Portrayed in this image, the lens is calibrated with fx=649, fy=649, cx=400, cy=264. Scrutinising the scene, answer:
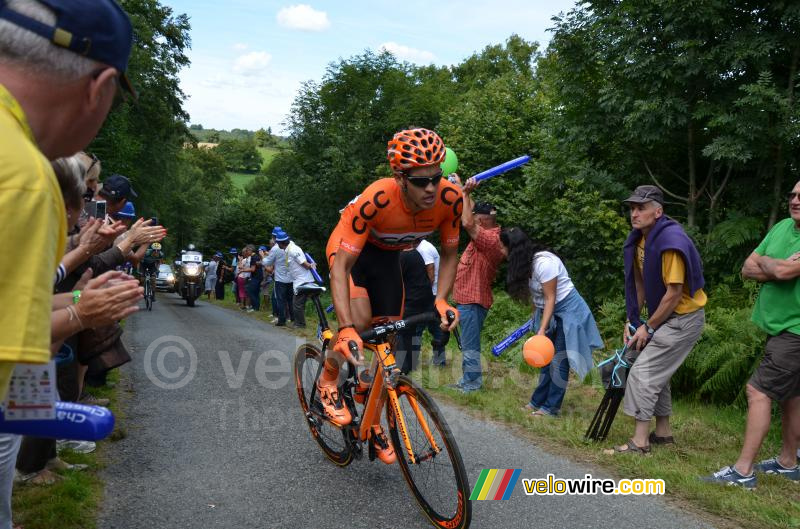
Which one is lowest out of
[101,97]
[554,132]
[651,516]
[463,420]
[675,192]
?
[463,420]

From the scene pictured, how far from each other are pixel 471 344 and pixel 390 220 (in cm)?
373

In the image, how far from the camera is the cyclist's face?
4.18 metres

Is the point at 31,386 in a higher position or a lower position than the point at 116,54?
lower

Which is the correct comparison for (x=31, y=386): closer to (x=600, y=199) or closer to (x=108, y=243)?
(x=108, y=243)

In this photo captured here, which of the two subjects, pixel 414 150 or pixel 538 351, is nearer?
pixel 414 150

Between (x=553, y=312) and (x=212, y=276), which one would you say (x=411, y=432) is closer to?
(x=553, y=312)

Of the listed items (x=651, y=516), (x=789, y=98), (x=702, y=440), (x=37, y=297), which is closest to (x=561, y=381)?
(x=702, y=440)

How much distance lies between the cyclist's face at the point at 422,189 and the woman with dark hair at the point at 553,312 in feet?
8.80

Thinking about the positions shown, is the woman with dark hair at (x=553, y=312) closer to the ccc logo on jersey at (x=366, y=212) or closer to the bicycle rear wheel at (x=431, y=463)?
the ccc logo on jersey at (x=366, y=212)

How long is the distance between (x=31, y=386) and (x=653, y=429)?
231 inches

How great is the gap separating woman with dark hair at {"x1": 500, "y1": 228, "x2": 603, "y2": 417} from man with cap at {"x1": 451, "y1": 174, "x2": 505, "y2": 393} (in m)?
0.82

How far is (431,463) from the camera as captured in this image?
3.79 m

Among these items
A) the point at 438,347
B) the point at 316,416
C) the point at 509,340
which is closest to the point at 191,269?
the point at 438,347

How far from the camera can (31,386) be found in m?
1.53
